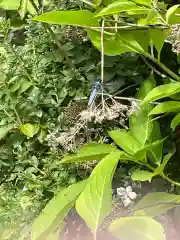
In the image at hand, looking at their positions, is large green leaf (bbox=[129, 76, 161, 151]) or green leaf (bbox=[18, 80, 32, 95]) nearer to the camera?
large green leaf (bbox=[129, 76, 161, 151])

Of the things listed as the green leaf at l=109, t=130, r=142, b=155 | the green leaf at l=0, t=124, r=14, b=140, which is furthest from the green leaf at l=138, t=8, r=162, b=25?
the green leaf at l=0, t=124, r=14, b=140

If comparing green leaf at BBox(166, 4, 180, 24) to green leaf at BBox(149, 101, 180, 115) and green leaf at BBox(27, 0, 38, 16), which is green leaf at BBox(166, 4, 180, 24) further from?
green leaf at BBox(27, 0, 38, 16)

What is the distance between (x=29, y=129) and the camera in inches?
52.6

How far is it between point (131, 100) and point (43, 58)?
0.28 m

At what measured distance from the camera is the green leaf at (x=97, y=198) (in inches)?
38.7

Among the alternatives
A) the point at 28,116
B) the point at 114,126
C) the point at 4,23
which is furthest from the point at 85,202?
the point at 4,23

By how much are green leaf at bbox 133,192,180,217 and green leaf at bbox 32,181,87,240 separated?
124mm

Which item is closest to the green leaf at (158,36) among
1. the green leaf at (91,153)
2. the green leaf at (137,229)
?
the green leaf at (91,153)

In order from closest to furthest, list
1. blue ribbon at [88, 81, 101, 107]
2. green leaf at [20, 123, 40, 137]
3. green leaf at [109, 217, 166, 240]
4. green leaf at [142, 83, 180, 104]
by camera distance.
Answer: green leaf at [109, 217, 166, 240] → green leaf at [142, 83, 180, 104] → blue ribbon at [88, 81, 101, 107] → green leaf at [20, 123, 40, 137]

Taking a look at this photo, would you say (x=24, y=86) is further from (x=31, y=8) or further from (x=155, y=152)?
(x=155, y=152)

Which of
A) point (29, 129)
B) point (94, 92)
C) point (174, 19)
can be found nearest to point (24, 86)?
point (29, 129)

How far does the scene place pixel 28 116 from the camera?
4.44ft

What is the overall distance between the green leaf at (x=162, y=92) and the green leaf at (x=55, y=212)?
216mm

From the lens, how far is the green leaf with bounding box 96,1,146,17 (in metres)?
1.02
